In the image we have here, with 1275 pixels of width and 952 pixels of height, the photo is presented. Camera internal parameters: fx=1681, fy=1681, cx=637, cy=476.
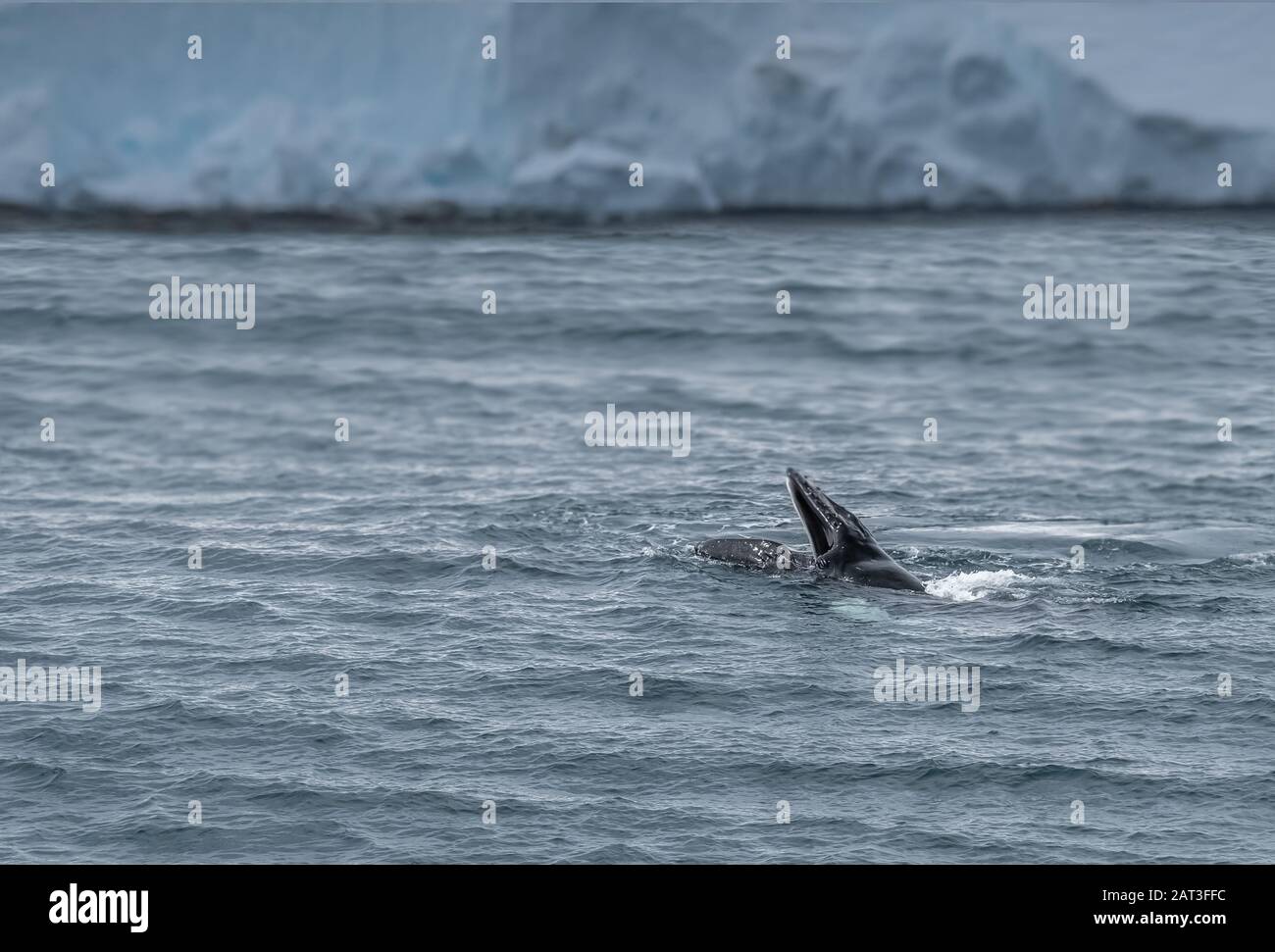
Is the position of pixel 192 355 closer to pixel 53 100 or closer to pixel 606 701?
pixel 53 100

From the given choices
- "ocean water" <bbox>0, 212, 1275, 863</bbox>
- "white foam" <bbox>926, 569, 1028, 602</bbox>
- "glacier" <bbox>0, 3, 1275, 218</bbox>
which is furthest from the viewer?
"glacier" <bbox>0, 3, 1275, 218</bbox>

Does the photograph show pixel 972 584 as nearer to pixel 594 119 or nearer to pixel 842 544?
pixel 842 544

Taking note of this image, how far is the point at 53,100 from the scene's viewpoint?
3453cm

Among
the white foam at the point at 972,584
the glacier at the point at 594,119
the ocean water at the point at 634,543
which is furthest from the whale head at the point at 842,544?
the glacier at the point at 594,119

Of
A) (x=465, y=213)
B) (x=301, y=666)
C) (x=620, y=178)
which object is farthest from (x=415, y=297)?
(x=301, y=666)

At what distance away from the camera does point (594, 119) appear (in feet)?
114

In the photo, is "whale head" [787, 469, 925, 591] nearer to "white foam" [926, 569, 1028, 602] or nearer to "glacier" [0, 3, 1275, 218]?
"white foam" [926, 569, 1028, 602]

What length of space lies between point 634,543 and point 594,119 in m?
14.0

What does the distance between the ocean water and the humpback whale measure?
37cm

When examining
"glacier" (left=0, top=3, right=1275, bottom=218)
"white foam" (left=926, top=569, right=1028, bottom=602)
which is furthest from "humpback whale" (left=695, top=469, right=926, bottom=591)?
"glacier" (left=0, top=3, right=1275, bottom=218)

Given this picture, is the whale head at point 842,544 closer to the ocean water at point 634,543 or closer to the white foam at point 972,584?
the white foam at point 972,584

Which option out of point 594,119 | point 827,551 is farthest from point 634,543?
point 594,119

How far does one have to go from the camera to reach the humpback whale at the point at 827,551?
21438 millimetres

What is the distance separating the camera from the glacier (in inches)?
1347
